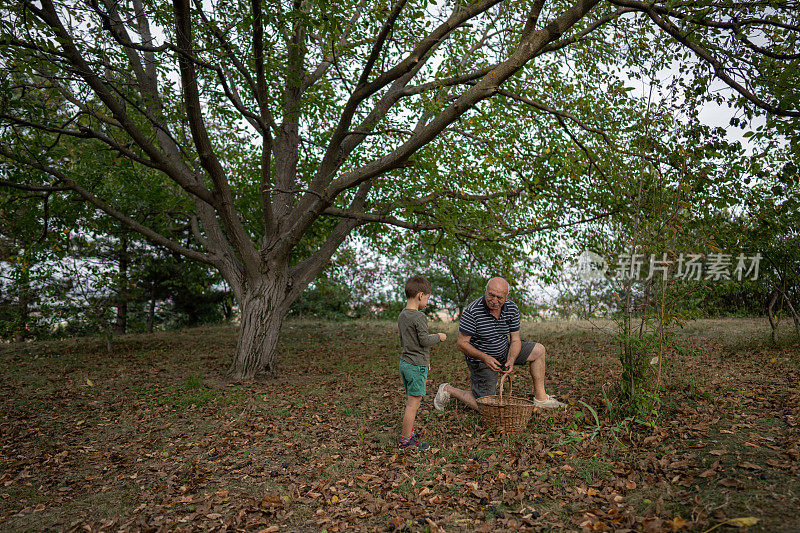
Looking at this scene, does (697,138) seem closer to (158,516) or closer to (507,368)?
(507,368)

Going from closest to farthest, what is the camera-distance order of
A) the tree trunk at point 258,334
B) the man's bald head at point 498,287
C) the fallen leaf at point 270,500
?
the fallen leaf at point 270,500
the man's bald head at point 498,287
the tree trunk at point 258,334

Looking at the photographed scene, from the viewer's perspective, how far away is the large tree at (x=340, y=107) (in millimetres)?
5844

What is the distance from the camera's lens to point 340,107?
9844mm

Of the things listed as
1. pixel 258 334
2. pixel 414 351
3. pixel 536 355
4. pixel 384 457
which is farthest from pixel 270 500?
pixel 258 334

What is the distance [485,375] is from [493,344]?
356 mm

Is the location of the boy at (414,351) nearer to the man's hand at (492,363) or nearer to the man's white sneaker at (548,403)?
the man's hand at (492,363)

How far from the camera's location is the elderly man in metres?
5.22

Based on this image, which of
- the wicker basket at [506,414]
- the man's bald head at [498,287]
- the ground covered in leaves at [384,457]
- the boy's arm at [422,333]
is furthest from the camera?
the man's bald head at [498,287]

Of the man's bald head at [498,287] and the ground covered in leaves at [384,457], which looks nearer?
the ground covered in leaves at [384,457]

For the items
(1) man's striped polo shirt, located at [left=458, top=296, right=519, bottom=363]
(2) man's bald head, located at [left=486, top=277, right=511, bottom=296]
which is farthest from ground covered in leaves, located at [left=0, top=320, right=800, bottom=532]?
(2) man's bald head, located at [left=486, top=277, right=511, bottom=296]

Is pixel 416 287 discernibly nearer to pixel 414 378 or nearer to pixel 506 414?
pixel 414 378

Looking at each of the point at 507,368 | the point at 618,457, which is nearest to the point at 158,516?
the point at 507,368

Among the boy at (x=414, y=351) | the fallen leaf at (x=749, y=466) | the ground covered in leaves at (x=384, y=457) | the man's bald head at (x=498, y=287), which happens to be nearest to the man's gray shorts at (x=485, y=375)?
the ground covered in leaves at (x=384, y=457)

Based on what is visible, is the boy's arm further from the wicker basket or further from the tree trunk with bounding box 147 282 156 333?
the tree trunk with bounding box 147 282 156 333
